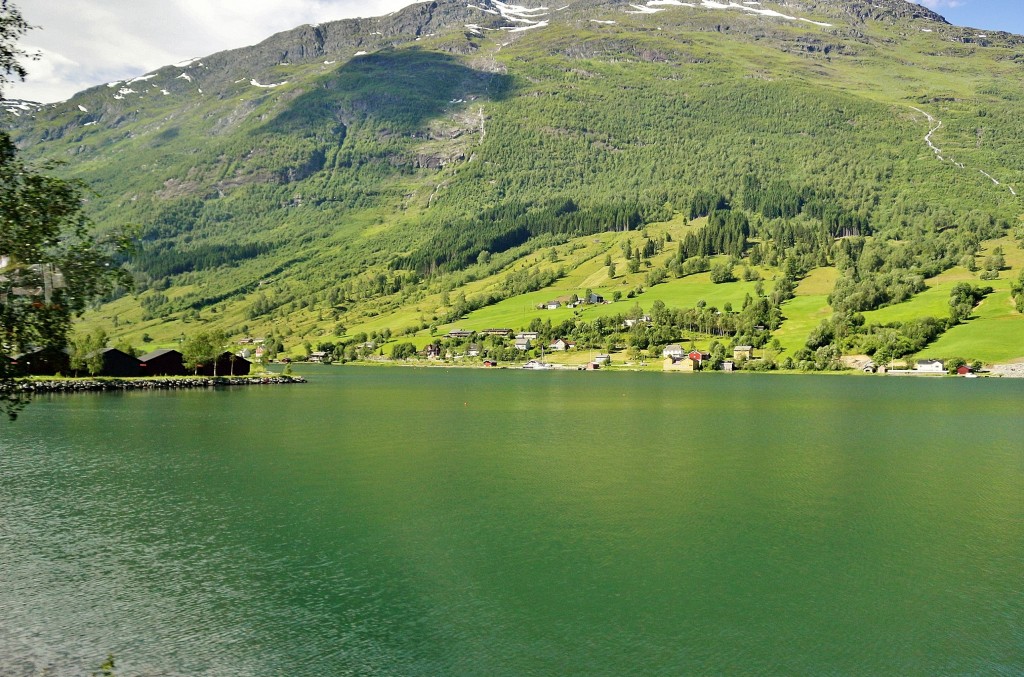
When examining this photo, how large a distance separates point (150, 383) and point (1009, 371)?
179 meters

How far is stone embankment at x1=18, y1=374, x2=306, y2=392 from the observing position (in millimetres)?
119512

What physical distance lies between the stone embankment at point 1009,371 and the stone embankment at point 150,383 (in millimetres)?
155164

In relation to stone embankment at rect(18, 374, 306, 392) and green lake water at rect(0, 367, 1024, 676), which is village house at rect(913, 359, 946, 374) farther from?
stone embankment at rect(18, 374, 306, 392)

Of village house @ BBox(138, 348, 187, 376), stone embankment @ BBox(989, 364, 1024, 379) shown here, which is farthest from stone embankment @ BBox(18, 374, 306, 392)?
stone embankment @ BBox(989, 364, 1024, 379)

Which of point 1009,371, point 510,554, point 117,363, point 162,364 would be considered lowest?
point 510,554

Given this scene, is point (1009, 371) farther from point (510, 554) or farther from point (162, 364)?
point (162, 364)

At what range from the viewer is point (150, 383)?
13312 cm

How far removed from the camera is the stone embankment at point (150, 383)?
392ft

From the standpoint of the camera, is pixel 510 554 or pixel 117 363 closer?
pixel 510 554

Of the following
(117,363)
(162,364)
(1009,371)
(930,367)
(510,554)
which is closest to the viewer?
(510,554)

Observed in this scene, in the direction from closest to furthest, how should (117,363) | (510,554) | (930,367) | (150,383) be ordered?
1. (510,554)
2. (150,383)
3. (117,363)
4. (930,367)

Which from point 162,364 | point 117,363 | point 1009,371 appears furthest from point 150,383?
point 1009,371

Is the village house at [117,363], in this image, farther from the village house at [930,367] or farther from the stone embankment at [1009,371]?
the stone embankment at [1009,371]

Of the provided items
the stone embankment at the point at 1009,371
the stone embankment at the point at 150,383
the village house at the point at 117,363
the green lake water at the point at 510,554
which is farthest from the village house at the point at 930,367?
the village house at the point at 117,363
